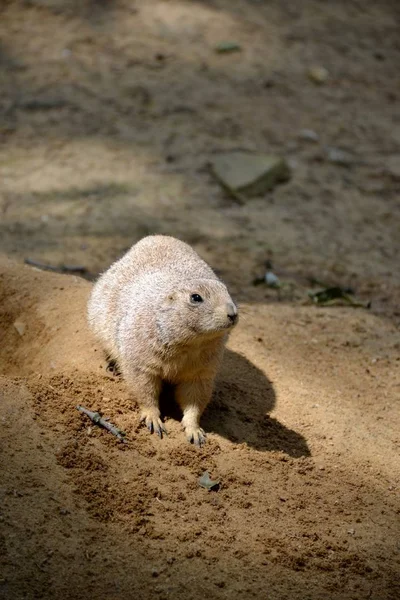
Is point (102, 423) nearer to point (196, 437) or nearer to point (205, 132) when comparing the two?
point (196, 437)

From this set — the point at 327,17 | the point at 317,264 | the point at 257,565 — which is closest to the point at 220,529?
the point at 257,565

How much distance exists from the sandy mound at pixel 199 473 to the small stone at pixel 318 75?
202 inches

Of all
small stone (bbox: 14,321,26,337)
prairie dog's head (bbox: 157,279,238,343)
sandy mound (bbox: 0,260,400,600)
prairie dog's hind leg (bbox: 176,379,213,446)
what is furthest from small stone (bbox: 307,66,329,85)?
prairie dog's hind leg (bbox: 176,379,213,446)

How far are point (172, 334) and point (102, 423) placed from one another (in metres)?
0.56

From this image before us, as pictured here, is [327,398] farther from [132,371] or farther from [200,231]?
[200,231]

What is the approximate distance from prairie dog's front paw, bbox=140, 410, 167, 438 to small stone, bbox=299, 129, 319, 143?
5107 mm

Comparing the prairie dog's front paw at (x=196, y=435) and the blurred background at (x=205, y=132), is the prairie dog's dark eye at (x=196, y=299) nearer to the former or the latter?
the prairie dog's front paw at (x=196, y=435)

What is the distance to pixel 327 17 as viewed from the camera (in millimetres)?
10570

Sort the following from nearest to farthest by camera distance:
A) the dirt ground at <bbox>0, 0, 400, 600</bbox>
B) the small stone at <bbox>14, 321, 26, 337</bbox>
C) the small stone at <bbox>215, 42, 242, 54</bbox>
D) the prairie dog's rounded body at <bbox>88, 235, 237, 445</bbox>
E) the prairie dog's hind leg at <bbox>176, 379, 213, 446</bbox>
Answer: the dirt ground at <bbox>0, 0, 400, 600</bbox>, the prairie dog's rounded body at <bbox>88, 235, 237, 445</bbox>, the prairie dog's hind leg at <bbox>176, 379, 213, 446</bbox>, the small stone at <bbox>14, 321, 26, 337</bbox>, the small stone at <bbox>215, 42, 242, 54</bbox>

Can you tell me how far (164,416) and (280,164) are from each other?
412 cm

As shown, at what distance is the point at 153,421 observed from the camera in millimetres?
4133

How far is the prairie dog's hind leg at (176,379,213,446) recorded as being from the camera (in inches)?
164

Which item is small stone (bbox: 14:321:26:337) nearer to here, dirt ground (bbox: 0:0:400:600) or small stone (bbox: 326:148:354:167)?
dirt ground (bbox: 0:0:400:600)

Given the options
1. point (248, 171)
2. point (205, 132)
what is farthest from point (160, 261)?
point (205, 132)
